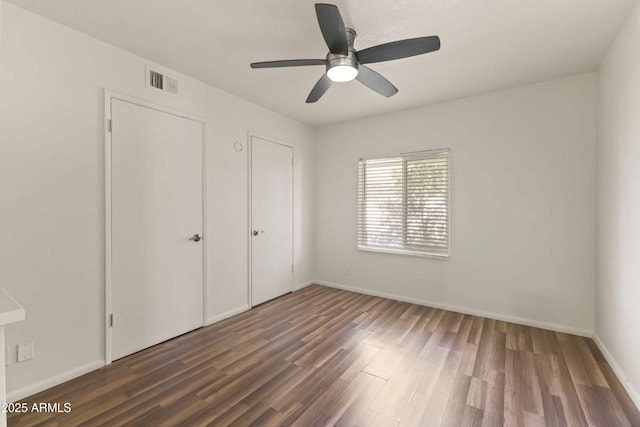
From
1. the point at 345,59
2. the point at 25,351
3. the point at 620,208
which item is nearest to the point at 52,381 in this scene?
the point at 25,351

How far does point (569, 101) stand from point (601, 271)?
1.70m

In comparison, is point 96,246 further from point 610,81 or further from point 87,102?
point 610,81

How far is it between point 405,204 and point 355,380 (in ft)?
7.97

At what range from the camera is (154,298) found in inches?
105

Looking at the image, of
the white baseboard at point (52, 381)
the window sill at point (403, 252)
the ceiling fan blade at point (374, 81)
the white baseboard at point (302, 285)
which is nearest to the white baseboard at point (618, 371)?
the window sill at point (403, 252)

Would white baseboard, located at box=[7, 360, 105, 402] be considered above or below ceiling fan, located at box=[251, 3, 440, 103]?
below

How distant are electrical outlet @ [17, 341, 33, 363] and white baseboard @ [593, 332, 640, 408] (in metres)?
4.08

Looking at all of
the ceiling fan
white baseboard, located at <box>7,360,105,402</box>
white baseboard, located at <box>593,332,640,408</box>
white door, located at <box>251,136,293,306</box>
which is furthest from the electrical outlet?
white baseboard, located at <box>593,332,640,408</box>

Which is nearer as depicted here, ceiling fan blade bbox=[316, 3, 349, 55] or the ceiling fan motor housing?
ceiling fan blade bbox=[316, 3, 349, 55]

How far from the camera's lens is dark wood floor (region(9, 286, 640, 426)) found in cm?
178

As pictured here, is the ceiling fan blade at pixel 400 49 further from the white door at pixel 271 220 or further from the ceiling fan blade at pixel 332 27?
the white door at pixel 271 220

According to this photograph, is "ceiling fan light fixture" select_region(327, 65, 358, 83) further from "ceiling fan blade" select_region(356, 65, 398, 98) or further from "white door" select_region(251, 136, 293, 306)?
"white door" select_region(251, 136, 293, 306)

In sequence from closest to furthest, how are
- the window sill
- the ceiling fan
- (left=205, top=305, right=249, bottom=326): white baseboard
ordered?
1. the ceiling fan
2. (left=205, top=305, right=249, bottom=326): white baseboard
3. the window sill

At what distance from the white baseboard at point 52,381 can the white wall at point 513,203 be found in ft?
10.8
